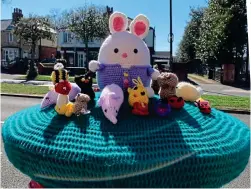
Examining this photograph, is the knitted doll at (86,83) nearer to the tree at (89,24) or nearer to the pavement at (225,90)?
the pavement at (225,90)

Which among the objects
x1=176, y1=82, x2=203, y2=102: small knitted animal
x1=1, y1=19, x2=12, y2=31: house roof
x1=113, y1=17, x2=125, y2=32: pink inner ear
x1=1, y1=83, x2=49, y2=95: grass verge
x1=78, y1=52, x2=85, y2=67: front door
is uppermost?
x1=1, y1=19, x2=12, y2=31: house roof

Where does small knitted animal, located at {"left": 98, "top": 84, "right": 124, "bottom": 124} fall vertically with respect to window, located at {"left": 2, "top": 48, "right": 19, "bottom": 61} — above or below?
below

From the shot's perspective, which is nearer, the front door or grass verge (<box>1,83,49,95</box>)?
grass verge (<box>1,83,49,95</box>)

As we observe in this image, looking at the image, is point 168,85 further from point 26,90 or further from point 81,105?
point 26,90

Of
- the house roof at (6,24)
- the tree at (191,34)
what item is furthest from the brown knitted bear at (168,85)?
the house roof at (6,24)

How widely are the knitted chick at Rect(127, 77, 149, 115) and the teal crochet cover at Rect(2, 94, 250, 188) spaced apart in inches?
1.5

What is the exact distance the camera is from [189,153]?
53.6 inches

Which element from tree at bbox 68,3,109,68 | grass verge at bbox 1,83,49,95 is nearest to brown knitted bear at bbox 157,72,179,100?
grass verge at bbox 1,83,49,95

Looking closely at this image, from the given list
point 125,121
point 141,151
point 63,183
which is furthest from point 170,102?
point 63,183

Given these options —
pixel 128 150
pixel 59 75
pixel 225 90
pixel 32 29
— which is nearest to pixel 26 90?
pixel 225 90

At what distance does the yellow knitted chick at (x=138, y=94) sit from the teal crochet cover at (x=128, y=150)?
2.3 inches

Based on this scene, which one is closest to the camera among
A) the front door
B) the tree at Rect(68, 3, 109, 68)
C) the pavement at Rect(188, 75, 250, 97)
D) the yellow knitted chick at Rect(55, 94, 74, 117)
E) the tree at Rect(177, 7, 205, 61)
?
the yellow knitted chick at Rect(55, 94, 74, 117)

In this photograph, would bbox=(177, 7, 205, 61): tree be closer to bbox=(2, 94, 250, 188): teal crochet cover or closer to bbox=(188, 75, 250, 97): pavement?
bbox=(188, 75, 250, 97): pavement

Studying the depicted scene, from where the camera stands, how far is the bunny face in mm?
1743
